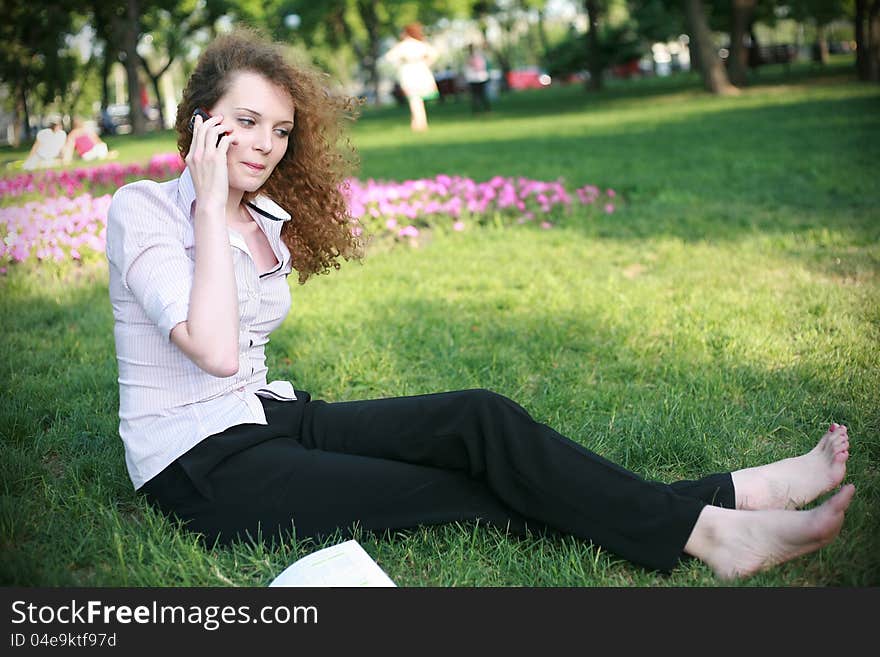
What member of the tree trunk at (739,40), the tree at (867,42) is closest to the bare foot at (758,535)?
the tree at (867,42)

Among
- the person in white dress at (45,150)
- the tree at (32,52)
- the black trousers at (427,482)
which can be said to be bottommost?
the black trousers at (427,482)

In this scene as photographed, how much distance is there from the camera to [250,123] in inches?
95.1

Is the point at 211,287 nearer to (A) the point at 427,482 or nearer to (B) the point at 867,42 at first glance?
(A) the point at 427,482

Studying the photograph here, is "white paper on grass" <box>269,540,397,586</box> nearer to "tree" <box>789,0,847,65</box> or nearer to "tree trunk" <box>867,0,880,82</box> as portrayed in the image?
"tree trunk" <box>867,0,880,82</box>

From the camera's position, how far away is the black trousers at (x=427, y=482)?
2150mm

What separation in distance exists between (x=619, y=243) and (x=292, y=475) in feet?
14.4

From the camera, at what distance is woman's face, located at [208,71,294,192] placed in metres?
2.39

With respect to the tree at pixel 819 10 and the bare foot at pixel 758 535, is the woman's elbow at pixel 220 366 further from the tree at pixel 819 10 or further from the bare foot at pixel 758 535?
the tree at pixel 819 10

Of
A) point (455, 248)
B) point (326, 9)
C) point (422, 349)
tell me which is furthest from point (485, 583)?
point (326, 9)

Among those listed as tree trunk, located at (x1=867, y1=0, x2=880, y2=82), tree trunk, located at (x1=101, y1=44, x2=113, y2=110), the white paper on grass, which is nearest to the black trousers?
the white paper on grass

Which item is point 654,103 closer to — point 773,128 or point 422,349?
point 773,128

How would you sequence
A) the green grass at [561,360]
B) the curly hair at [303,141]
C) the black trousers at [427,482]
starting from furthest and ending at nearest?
the curly hair at [303,141] < the green grass at [561,360] < the black trousers at [427,482]

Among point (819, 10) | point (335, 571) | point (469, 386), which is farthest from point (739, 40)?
point (335, 571)

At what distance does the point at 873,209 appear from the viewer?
677 cm
